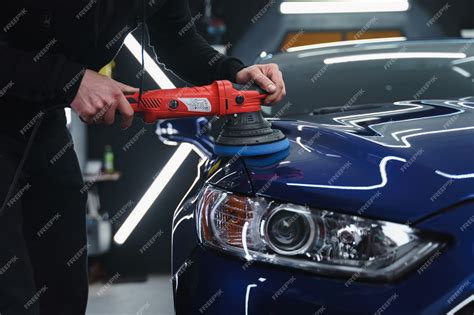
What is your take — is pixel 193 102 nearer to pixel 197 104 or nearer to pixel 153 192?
pixel 197 104

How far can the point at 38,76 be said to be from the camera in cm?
133

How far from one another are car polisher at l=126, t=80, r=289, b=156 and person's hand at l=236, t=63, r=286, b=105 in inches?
2.3

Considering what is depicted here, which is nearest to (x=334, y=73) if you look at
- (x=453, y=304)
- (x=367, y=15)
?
(x=453, y=304)

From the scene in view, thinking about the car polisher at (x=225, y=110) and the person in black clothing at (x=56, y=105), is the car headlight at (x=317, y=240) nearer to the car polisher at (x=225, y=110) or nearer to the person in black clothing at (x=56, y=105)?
the car polisher at (x=225, y=110)

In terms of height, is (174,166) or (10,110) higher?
(10,110)

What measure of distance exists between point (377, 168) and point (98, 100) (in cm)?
59

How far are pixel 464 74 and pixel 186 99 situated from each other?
1.40m

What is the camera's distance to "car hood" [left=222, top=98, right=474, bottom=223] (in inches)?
49.6

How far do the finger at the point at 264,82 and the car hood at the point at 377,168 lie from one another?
0.13m

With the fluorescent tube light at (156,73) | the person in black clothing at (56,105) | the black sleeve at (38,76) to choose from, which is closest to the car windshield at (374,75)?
the person in black clothing at (56,105)

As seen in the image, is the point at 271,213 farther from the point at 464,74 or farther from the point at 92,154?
the point at 92,154

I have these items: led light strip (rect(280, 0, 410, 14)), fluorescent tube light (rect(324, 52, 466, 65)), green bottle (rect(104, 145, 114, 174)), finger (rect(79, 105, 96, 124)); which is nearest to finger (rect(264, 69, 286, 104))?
finger (rect(79, 105, 96, 124))

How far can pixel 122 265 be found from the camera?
4859mm

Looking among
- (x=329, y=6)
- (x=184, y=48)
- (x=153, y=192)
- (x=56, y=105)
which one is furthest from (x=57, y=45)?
(x=329, y=6)
